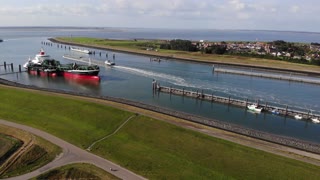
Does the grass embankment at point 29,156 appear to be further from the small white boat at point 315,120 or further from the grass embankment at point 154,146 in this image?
the small white boat at point 315,120

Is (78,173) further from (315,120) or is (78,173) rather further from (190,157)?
(315,120)

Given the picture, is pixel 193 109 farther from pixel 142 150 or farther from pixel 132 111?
pixel 142 150

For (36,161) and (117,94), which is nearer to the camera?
(36,161)

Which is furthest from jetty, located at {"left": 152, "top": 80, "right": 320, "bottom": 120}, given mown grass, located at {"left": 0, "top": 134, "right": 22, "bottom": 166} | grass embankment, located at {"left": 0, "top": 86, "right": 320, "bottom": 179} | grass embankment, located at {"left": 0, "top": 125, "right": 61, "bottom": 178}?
mown grass, located at {"left": 0, "top": 134, "right": 22, "bottom": 166}

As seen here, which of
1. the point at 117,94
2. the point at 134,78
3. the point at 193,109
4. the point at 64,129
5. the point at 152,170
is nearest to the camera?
the point at 152,170

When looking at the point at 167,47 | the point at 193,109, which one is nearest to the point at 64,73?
the point at 193,109

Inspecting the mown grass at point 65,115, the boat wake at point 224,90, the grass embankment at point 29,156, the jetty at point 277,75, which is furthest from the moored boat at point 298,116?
the grass embankment at point 29,156
